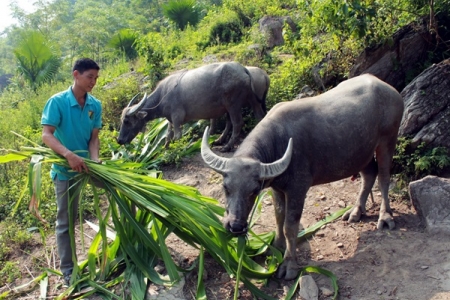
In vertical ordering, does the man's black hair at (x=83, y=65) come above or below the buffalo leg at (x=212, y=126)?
above

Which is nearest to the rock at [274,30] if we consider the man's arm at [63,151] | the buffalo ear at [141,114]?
the buffalo ear at [141,114]

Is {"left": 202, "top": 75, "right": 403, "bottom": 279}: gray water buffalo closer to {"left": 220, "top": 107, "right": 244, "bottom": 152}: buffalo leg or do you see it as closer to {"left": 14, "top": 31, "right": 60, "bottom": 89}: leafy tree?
{"left": 220, "top": 107, "right": 244, "bottom": 152}: buffalo leg

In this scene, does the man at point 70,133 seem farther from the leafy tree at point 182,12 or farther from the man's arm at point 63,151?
the leafy tree at point 182,12

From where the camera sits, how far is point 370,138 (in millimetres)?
4863

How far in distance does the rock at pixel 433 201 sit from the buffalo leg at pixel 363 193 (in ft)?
1.59

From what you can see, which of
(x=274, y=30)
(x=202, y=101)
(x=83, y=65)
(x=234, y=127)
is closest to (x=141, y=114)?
(x=202, y=101)

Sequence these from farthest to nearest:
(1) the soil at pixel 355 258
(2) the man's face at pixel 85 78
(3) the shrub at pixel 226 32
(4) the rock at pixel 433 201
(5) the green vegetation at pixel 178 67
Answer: (3) the shrub at pixel 226 32
(5) the green vegetation at pixel 178 67
(4) the rock at pixel 433 201
(2) the man's face at pixel 85 78
(1) the soil at pixel 355 258

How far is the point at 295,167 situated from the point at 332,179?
0.63m

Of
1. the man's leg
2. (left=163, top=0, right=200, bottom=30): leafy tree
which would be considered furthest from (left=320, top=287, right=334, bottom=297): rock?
(left=163, top=0, right=200, bottom=30): leafy tree

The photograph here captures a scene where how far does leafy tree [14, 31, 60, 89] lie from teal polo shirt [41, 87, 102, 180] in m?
10.1

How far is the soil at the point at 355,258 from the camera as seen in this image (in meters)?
4.09

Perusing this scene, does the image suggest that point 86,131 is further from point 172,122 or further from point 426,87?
point 426,87

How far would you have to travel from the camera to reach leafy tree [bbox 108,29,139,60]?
50.0ft

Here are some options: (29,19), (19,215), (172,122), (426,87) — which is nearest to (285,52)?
(172,122)
